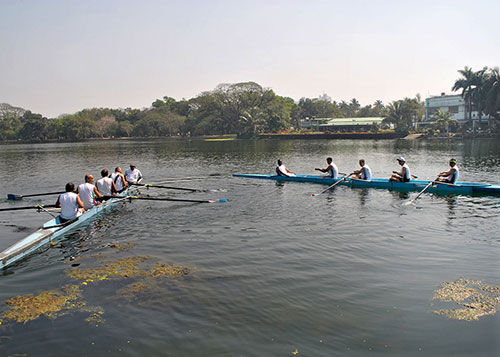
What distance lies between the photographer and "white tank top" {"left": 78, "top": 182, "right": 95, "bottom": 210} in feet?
45.8

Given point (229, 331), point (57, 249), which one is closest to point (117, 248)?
point (57, 249)

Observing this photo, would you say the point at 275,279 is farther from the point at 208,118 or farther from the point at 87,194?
the point at 208,118

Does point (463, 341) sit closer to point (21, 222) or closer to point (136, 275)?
point (136, 275)

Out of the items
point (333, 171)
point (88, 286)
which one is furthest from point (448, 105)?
point (88, 286)

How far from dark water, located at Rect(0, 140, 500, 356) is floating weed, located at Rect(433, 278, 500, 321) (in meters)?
0.20

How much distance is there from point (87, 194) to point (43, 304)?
6.81 metres

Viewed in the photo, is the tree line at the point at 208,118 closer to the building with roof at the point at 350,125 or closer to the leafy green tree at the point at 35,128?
the leafy green tree at the point at 35,128

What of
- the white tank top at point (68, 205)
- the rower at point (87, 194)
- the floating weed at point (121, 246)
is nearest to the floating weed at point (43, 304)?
the floating weed at point (121, 246)

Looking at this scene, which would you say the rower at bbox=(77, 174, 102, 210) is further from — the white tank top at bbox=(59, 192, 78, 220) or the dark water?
the white tank top at bbox=(59, 192, 78, 220)

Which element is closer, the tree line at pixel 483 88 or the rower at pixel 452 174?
the rower at pixel 452 174

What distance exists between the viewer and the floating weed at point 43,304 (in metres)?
7.36

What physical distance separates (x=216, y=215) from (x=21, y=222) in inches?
307

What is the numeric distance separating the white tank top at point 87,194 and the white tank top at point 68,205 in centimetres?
155

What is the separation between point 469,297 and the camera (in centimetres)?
764
